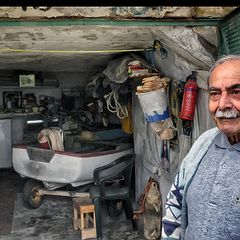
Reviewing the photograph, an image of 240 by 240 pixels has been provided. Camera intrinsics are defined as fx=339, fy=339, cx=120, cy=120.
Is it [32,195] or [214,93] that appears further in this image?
[32,195]

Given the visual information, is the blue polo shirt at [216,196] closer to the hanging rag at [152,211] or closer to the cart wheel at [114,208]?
the hanging rag at [152,211]

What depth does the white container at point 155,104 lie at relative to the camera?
4.32 metres

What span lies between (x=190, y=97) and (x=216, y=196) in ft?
7.60

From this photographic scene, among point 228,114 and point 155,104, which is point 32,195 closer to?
point 155,104

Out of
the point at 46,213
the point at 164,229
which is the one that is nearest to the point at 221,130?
the point at 164,229

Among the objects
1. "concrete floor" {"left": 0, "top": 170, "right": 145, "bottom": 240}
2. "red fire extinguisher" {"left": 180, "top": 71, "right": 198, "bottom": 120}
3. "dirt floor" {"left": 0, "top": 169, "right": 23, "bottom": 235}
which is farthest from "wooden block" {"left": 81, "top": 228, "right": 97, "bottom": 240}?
"red fire extinguisher" {"left": 180, "top": 71, "right": 198, "bottom": 120}

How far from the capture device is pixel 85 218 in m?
5.56

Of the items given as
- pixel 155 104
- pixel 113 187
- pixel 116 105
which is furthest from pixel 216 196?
pixel 116 105

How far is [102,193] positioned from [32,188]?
6.28 ft

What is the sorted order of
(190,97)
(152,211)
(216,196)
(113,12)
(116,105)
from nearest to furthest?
(216,196) → (113,12) → (190,97) → (152,211) → (116,105)

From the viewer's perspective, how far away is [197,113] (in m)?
3.88

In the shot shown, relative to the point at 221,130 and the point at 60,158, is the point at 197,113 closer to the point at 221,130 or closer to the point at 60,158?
the point at 221,130

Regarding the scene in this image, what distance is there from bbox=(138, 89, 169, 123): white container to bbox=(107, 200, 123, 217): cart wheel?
2380mm

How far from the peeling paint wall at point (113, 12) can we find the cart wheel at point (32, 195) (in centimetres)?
433
